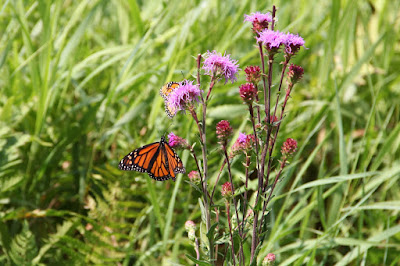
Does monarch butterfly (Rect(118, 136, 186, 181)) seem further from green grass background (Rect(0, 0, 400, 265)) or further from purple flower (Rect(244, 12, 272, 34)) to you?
purple flower (Rect(244, 12, 272, 34))

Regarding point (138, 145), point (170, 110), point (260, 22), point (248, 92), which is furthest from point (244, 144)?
point (138, 145)

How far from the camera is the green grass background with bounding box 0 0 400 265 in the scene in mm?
2113

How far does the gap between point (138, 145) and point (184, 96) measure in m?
0.91

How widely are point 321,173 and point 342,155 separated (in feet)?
0.45

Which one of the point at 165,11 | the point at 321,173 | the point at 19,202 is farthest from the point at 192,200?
the point at 165,11

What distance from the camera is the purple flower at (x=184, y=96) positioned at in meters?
1.42

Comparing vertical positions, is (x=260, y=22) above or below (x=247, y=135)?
above

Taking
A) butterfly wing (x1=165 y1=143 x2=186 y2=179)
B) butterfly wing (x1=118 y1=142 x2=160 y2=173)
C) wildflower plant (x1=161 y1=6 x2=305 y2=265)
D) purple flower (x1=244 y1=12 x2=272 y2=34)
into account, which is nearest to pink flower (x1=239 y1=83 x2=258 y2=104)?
wildflower plant (x1=161 y1=6 x2=305 y2=265)

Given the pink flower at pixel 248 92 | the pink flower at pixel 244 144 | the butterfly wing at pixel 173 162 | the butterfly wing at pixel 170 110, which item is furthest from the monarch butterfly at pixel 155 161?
the pink flower at pixel 248 92

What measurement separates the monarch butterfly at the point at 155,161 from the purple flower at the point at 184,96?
0.22m

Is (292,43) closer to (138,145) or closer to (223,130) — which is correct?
(223,130)

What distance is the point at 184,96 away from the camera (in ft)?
4.74

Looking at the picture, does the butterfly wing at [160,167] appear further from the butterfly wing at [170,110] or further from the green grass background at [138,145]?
the green grass background at [138,145]

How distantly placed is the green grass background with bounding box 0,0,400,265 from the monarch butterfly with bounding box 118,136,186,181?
331 millimetres
